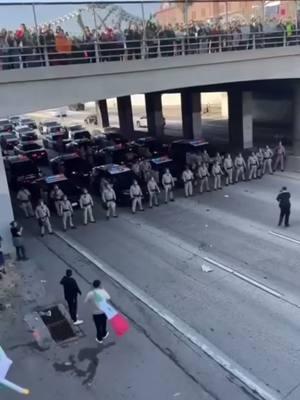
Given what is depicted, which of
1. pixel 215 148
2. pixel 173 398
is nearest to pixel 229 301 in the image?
pixel 173 398

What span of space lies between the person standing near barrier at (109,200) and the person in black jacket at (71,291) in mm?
7507

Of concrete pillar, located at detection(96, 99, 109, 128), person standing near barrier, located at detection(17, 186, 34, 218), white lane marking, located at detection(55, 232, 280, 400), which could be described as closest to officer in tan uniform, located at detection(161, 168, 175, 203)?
person standing near barrier, located at detection(17, 186, 34, 218)

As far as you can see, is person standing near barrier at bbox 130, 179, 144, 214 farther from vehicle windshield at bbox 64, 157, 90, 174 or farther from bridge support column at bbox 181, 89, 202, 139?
bridge support column at bbox 181, 89, 202, 139

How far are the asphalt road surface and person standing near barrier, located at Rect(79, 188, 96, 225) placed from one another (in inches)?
13.2

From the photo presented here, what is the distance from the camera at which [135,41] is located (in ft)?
57.8

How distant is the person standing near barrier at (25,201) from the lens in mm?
18547

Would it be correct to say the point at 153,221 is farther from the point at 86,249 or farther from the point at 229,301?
the point at 229,301

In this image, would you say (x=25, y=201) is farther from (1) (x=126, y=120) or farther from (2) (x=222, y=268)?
(1) (x=126, y=120)

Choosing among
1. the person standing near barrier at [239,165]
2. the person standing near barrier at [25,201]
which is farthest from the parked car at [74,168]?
the person standing near barrier at [239,165]

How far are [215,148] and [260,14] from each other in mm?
9589

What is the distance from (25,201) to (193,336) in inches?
445

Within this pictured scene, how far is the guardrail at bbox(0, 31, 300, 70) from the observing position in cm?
1541

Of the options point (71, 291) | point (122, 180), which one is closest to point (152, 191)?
point (122, 180)

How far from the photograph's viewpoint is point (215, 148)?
29906 mm
